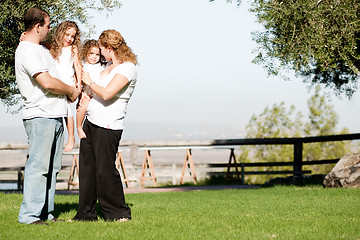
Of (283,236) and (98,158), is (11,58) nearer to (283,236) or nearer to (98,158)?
(98,158)

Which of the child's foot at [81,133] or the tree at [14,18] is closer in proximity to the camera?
the child's foot at [81,133]

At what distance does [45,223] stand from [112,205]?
2.57 feet

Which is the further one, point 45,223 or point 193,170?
point 193,170

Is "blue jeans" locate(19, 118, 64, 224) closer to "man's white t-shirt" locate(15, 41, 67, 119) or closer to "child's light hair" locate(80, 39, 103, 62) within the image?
"man's white t-shirt" locate(15, 41, 67, 119)

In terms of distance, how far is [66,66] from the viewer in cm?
593

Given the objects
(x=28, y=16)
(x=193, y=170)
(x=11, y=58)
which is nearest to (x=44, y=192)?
(x=28, y=16)

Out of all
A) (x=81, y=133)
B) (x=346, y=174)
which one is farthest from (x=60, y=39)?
(x=346, y=174)

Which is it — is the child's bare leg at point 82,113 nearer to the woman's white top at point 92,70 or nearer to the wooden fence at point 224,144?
the woman's white top at point 92,70

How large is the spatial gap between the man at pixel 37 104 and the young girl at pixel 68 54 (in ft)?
0.45

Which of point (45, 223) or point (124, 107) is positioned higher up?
point (124, 107)

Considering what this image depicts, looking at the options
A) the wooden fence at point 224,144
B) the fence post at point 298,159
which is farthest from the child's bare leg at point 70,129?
the fence post at point 298,159

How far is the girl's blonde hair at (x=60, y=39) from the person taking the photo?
5.80 meters

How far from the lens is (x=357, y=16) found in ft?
34.7

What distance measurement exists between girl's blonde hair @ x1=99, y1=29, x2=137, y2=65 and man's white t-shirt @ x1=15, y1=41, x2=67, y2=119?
66cm
